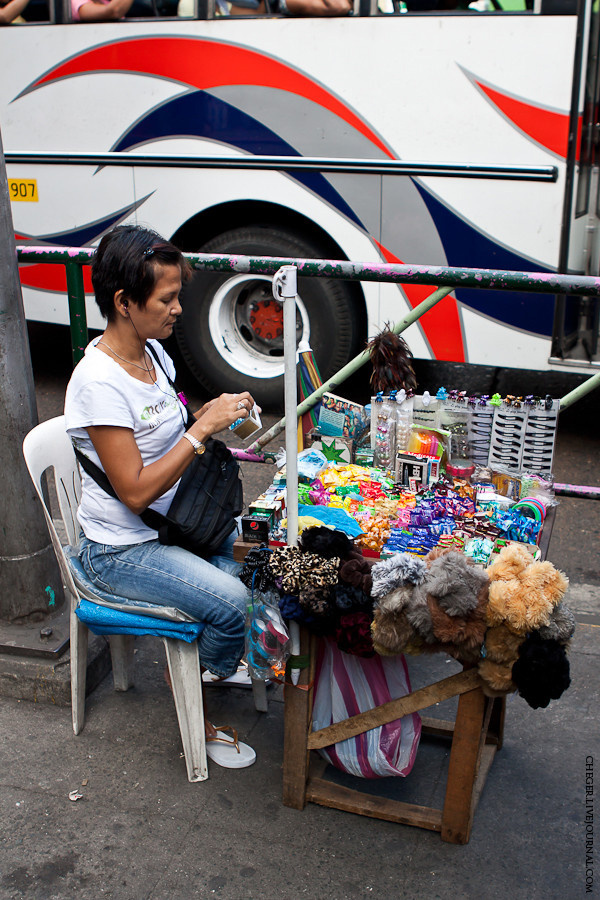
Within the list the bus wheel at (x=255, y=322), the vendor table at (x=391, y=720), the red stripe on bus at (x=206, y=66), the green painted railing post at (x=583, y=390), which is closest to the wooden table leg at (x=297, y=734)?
the vendor table at (x=391, y=720)

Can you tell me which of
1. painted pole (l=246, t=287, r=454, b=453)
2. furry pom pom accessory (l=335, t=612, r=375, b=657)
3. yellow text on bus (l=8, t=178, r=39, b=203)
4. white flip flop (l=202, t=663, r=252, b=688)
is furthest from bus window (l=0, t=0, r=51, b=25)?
furry pom pom accessory (l=335, t=612, r=375, b=657)

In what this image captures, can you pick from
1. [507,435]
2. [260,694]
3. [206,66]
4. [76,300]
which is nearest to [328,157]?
[206,66]

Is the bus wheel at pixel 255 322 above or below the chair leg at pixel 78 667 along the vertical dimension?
above

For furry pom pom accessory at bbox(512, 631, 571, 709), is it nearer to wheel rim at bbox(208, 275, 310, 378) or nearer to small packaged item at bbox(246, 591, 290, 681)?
small packaged item at bbox(246, 591, 290, 681)

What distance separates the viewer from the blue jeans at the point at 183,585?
2289mm

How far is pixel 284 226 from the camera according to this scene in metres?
5.01

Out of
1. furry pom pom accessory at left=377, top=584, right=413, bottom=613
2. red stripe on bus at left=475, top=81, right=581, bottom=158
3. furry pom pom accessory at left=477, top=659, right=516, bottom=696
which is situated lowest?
furry pom pom accessory at left=477, top=659, right=516, bottom=696

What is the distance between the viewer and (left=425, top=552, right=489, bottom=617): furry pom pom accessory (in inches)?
76.3

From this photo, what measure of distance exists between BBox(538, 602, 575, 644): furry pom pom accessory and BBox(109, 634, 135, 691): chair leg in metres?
1.34

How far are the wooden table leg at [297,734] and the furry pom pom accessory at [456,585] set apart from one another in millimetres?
396

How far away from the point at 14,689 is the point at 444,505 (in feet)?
4.93

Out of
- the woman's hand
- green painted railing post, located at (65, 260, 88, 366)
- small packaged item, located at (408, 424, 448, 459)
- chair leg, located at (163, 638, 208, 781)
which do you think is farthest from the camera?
green painted railing post, located at (65, 260, 88, 366)

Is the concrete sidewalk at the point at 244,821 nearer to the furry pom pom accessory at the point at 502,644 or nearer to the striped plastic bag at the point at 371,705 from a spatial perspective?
the striped plastic bag at the point at 371,705

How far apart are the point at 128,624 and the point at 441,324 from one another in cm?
289
